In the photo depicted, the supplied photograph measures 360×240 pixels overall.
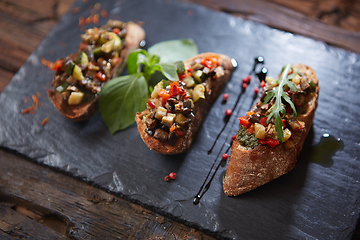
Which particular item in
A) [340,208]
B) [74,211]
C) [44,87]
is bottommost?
[74,211]

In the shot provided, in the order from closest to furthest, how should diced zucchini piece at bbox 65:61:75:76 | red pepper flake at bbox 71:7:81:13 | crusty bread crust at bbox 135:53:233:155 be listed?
crusty bread crust at bbox 135:53:233:155 < diced zucchini piece at bbox 65:61:75:76 < red pepper flake at bbox 71:7:81:13

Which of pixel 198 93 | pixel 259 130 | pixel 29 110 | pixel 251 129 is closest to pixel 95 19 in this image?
pixel 29 110

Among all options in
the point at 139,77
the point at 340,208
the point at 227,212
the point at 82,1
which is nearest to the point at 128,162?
the point at 139,77

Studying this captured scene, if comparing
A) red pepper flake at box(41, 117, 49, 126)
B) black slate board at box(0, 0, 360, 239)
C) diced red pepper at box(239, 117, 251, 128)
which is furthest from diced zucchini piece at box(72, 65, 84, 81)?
diced red pepper at box(239, 117, 251, 128)

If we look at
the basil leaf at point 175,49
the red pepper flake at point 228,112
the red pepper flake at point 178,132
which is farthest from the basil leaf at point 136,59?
the red pepper flake at point 228,112

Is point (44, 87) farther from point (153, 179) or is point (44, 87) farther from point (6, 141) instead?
point (153, 179)

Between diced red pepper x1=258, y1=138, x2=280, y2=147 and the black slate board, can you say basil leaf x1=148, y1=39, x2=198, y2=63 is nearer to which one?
the black slate board

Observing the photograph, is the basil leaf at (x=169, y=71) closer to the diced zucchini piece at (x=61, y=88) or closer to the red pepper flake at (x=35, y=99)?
the diced zucchini piece at (x=61, y=88)
